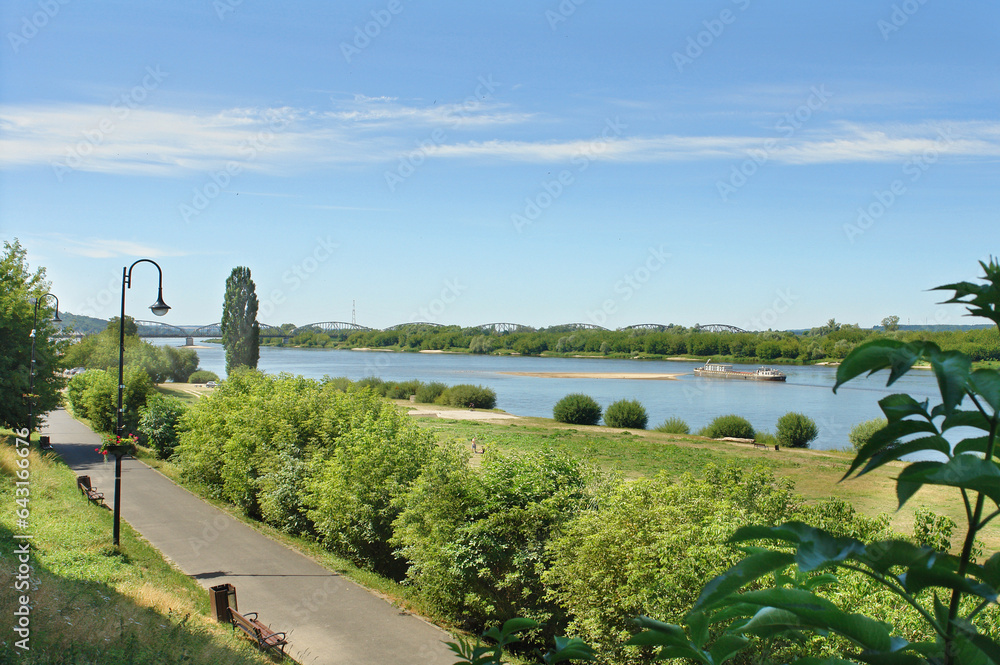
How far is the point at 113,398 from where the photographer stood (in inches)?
1543

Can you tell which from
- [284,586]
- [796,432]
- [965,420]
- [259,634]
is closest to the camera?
[965,420]

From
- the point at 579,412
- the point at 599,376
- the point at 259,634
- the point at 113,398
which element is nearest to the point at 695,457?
the point at 579,412

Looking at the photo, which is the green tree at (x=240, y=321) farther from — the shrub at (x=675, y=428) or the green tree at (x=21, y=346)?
the shrub at (x=675, y=428)

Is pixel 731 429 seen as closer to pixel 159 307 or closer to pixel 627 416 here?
pixel 627 416

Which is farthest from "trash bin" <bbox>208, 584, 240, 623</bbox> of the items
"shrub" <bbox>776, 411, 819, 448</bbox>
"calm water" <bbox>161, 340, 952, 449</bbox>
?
"shrub" <bbox>776, 411, 819, 448</bbox>

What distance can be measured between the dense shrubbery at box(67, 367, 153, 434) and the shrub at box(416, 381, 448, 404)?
34.8 metres

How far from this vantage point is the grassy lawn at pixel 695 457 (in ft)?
73.8

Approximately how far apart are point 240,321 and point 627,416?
33094 mm

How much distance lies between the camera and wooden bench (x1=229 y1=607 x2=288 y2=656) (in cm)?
1225

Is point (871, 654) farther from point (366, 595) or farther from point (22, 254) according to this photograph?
point (22, 254)

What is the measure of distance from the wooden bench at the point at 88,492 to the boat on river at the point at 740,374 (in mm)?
87410

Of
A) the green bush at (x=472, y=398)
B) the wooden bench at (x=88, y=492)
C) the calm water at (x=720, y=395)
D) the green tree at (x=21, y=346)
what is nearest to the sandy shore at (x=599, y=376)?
the calm water at (x=720, y=395)

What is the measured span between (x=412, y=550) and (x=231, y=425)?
483 inches

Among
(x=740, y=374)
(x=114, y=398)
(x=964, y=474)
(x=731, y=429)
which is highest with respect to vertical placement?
(x=964, y=474)
